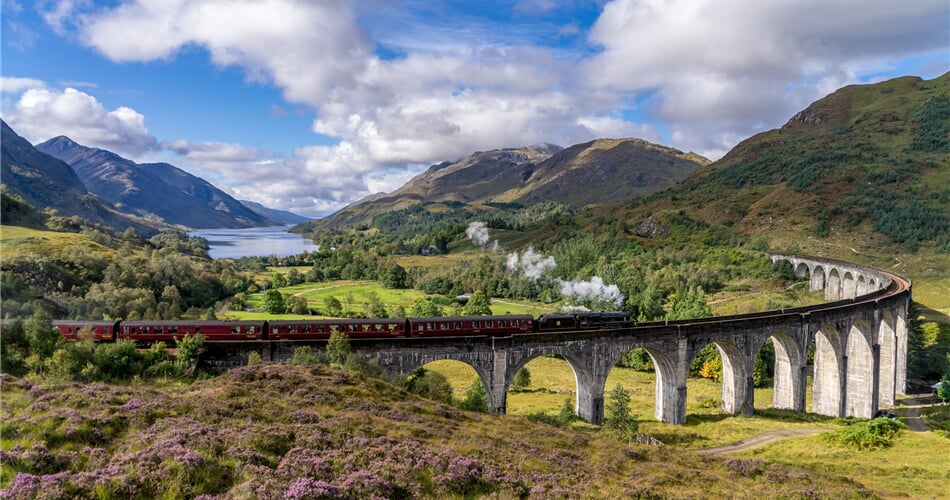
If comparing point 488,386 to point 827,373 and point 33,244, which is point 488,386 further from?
point 33,244

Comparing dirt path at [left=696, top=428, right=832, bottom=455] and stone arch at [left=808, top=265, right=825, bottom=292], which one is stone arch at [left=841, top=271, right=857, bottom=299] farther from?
dirt path at [left=696, top=428, right=832, bottom=455]

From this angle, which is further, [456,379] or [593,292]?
[593,292]

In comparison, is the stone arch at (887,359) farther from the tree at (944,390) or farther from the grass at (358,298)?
the grass at (358,298)

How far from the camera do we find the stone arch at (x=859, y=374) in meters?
51.9

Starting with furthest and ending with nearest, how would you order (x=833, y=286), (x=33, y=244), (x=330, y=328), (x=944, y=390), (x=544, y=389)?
1. (x=833, y=286)
2. (x=33, y=244)
3. (x=544, y=389)
4. (x=944, y=390)
5. (x=330, y=328)

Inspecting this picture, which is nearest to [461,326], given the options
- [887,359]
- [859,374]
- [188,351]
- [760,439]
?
[188,351]

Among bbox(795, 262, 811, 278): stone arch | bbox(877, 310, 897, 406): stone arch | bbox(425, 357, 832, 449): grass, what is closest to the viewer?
bbox(425, 357, 832, 449): grass

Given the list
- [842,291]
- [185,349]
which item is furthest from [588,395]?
[842,291]

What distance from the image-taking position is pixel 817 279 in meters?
100

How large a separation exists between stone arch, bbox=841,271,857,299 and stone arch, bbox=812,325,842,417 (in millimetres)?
46247

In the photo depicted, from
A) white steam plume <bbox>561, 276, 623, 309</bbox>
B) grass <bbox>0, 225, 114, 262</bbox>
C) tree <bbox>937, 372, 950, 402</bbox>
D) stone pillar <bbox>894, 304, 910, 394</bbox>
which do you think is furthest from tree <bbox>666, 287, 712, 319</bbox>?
grass <bbox>0, 225, 114, 262</bbox>

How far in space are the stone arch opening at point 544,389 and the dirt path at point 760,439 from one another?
10693mm

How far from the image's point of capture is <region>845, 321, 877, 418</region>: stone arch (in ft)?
170

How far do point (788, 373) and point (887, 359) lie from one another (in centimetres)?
1976
